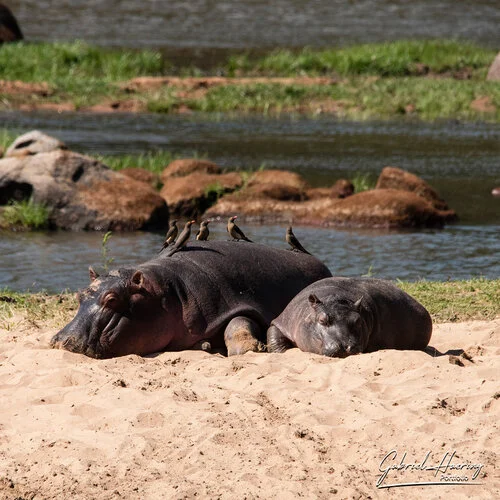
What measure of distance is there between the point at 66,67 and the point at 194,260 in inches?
935

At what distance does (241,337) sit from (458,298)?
105 inches

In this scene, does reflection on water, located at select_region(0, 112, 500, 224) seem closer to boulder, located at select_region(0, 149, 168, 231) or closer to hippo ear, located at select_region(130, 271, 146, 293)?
boulder, located at select_region(0, 149, 168, 231)

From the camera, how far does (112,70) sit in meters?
30.6

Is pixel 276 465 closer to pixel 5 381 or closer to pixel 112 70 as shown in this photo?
pixel 5 381

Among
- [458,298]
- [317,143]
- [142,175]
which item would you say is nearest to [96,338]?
[458,298]

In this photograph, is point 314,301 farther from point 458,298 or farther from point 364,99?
point 364,99

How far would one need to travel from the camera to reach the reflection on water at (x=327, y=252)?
1209 centimetres

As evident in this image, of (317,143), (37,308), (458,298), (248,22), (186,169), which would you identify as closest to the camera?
(37,308)

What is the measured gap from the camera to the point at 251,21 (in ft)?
155

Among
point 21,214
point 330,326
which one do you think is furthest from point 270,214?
point 330,326

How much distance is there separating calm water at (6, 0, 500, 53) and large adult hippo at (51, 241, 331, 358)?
28803mm

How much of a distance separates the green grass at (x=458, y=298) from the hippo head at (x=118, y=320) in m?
2.40

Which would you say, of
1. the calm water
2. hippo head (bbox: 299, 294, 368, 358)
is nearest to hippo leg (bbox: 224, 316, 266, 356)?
hippo head (bbox: 299, 294, 368, 358)

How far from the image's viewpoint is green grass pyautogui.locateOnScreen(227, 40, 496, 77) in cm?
3034
